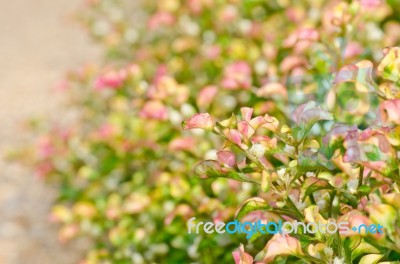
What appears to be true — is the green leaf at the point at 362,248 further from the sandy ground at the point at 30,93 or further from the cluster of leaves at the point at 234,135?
the sandy ground at the point at 30,93

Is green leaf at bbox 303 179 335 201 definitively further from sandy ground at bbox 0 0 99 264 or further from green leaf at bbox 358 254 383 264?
sandy ground at bbox 0 0 99 264

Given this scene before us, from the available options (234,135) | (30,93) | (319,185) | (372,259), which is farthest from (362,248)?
(30,93)

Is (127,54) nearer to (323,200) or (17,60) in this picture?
(17,60)

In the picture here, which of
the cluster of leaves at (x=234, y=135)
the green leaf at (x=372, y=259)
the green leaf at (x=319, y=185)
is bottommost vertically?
the green leaf at (x=372, y=259)

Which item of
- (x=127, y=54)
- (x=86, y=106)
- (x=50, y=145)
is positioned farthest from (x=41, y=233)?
(x=127, y=54)

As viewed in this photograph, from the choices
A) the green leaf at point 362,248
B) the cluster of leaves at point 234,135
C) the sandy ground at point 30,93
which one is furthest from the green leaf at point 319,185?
the sandy ground at point 30,93

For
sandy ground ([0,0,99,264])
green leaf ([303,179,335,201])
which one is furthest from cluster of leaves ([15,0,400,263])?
sandy ground ([0,0,99,264])

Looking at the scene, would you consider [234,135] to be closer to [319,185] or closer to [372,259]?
[319,185]
